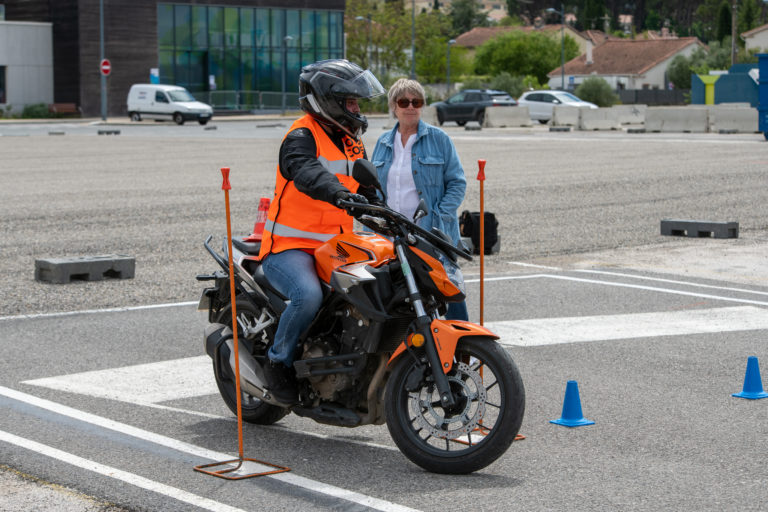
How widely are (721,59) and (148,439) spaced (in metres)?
104

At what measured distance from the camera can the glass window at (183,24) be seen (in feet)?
240

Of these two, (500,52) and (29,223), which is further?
(500,52)

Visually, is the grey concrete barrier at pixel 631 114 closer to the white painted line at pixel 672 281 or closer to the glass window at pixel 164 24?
the glass window at pixel 164 24

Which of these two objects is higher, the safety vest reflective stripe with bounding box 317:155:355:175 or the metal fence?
the metal fence

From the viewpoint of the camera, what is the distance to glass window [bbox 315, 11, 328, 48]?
79438 millimetres

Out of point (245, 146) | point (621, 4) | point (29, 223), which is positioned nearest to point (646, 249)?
point (29, 223)

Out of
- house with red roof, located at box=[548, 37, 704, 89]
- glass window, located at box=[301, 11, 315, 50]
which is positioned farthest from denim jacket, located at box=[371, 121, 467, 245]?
house with red roof, located at box=[548, 37, 704, 89]

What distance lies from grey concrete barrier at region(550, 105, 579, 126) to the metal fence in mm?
24835

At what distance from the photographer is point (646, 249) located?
14406 millimetres

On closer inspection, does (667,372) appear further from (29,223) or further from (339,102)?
(29,223)

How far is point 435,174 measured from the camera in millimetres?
7801

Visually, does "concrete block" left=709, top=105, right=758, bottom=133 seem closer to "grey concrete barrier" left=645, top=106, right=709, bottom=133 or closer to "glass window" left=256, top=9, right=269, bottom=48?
"grey concrete barrier" left=645, top=106, right=709, bottom=133

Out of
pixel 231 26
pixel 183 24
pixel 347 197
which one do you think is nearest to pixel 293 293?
pixel 347 197

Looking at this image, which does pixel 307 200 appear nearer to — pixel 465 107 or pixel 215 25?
pixel 465 107
